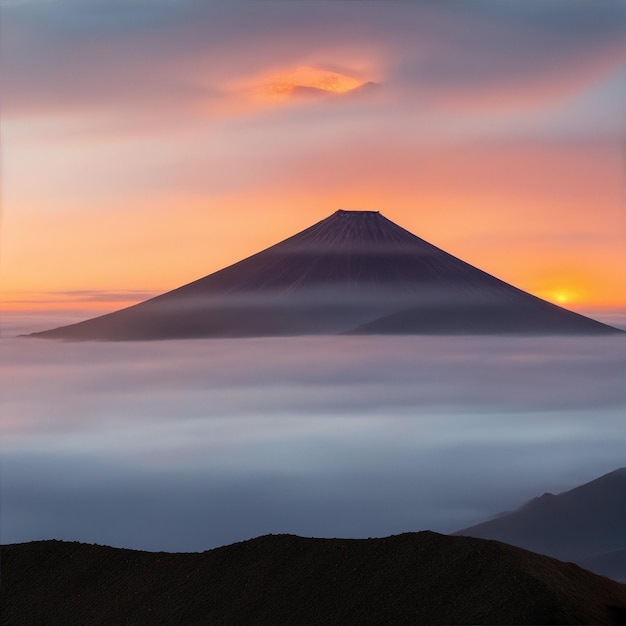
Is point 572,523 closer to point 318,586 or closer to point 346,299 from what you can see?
point 318,586

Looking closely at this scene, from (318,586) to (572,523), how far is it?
55.6 ft

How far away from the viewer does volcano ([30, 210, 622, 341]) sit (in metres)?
96.6

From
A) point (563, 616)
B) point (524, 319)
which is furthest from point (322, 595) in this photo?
point (524, 319)

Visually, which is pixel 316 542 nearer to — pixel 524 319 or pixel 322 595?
pixel 322 595

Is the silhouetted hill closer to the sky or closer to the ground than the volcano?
closer to the ground

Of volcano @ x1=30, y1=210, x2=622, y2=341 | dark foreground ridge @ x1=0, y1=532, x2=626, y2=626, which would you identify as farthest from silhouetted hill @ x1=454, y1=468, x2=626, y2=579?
volcano @ x1=30, y1=210, x2=622, y2=341

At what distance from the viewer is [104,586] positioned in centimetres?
1816

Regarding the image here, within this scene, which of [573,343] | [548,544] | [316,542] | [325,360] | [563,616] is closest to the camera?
[563,616]

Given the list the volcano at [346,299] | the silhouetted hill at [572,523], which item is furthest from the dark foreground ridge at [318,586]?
the volcano at [346,299]

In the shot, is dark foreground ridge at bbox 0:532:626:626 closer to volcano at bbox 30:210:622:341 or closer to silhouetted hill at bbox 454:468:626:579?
silhouetted hill at bbox 454:468:626:579

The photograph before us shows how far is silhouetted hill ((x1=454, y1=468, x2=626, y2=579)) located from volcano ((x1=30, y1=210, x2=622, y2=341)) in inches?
2424

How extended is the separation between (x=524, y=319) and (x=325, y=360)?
44282 mm

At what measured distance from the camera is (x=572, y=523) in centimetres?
3133

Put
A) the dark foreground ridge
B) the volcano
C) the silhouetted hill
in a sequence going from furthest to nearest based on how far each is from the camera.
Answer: the volcano
the silhouetted hill
the dark foreground ridge
